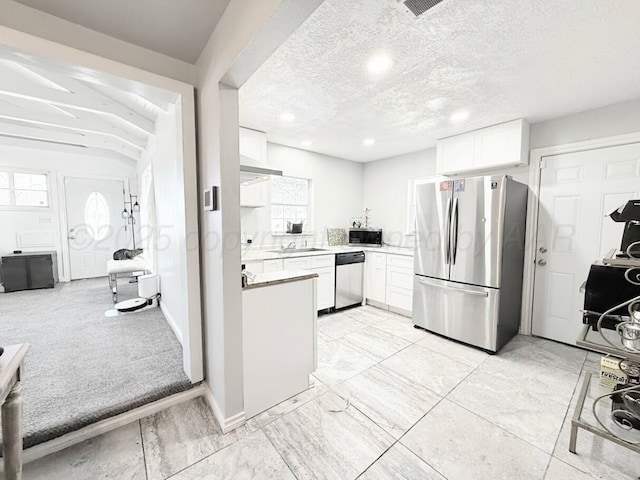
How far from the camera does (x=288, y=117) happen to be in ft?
9.48

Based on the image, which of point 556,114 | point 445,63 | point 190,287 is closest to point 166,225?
point 190,287

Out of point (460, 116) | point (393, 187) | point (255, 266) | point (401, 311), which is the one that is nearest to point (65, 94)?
point (255, 266)

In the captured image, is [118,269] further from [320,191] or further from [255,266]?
[320,191]

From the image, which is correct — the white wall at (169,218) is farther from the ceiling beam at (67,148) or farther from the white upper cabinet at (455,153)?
the white upper cabinet at (455,153)

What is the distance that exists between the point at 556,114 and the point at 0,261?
8.05m

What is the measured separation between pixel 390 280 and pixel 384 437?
2378mm

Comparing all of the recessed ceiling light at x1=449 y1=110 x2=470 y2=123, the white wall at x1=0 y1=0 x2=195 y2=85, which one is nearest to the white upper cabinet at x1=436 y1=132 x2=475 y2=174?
the recessed ceiling light at x1=449 y1=110 x2=470 y2=123

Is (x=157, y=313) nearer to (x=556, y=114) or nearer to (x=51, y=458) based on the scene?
(x=51, y=458)

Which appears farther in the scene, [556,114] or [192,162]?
[556,114]

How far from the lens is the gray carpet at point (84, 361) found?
1.63 metres

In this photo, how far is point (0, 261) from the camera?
430 centimetres

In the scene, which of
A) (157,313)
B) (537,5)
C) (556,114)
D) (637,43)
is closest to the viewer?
(537,5)

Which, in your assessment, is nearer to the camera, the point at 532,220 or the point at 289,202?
the point at 532,220

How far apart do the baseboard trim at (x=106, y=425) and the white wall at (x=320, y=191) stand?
2.21m
